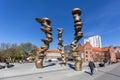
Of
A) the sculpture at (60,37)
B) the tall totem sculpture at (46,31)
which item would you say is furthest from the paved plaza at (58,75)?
the tall totem sculpture at (46,31)

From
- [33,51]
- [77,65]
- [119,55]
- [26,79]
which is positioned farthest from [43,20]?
[119,55]

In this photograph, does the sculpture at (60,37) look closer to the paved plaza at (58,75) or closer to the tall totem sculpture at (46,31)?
the tall totem sculpture at (46,31)

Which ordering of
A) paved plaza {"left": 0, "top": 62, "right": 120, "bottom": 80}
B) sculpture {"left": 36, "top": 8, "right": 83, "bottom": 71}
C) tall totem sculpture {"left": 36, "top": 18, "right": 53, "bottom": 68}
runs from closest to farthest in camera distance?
paved plaza {"left": 0, "top": 62, "right": 120, "bottom": 80} < sculpture {"left": 36, "top": 8, "right": 83, "bottom": 71} < tall totem sculpture {"left": 36, "top": 18, "right": 53, "bottom": 68}

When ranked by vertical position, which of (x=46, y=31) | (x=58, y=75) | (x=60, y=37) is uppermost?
(x=46, y=31)

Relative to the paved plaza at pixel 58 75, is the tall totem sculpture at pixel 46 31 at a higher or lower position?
higher

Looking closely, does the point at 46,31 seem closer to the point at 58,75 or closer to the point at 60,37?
the point at 60,37

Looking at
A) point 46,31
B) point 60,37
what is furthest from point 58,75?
point 60,37

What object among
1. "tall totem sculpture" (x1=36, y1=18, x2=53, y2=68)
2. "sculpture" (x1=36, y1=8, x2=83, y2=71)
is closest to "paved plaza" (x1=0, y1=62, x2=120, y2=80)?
"sculpture" (x1=36, y1=8, x2=83, y2=71)

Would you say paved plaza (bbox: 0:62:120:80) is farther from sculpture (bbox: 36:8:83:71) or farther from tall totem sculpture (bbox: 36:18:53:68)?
tall totem sculpture (bbox: 36:18:53:68)

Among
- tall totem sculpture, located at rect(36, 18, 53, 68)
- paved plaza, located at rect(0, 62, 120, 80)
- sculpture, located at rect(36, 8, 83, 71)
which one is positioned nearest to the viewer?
paved plaza, located at rect(0, 62, 120, 80)

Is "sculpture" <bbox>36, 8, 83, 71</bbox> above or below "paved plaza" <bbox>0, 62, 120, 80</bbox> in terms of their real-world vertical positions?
above

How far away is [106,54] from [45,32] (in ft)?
386

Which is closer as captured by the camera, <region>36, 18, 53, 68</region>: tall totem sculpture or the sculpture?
the sculpture

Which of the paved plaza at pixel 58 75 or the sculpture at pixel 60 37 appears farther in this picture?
the sculpture at pixel 60 37
